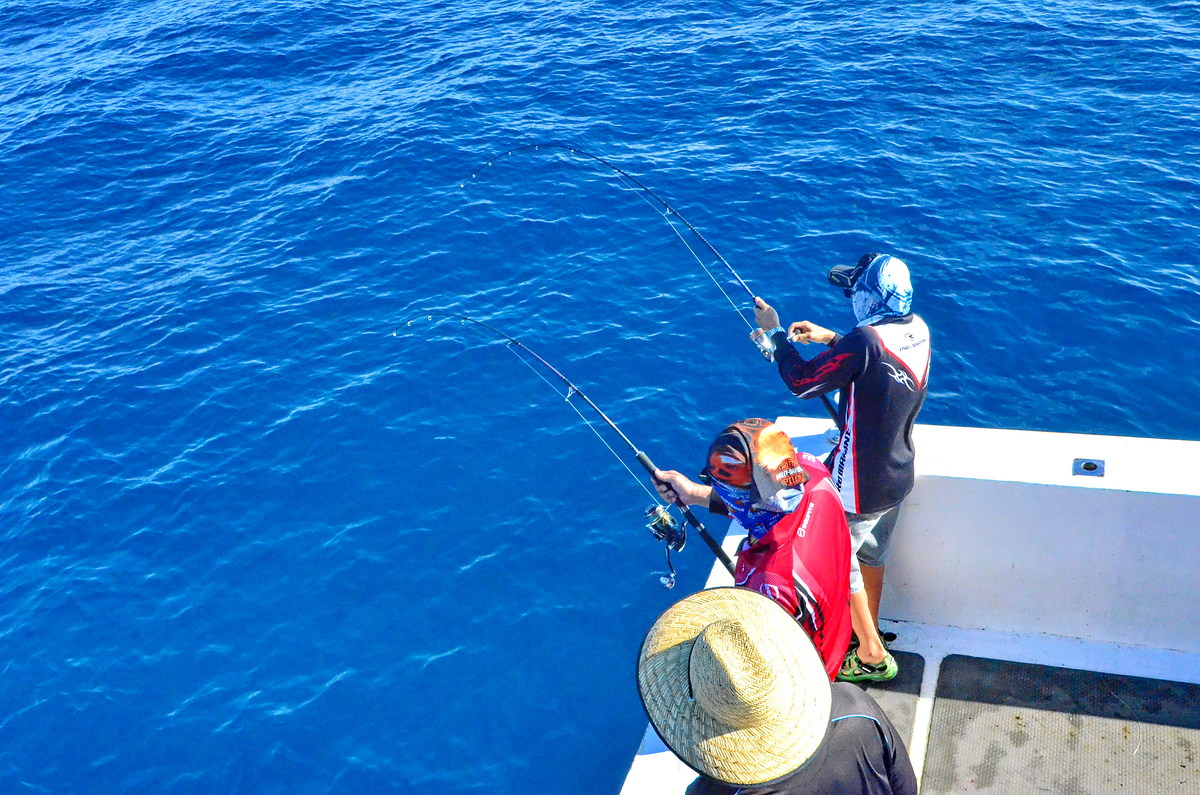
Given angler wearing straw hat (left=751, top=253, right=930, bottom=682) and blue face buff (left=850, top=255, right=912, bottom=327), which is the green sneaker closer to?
angler wearing straw hat (left=751, top=253, right=930, bottom=682)

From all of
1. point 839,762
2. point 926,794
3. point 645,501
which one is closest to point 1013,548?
point 926,794

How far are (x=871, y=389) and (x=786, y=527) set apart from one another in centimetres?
88

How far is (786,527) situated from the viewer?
3564 mm

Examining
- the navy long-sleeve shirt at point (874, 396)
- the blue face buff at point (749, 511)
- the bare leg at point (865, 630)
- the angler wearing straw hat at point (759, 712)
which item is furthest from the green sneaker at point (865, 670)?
the angler wearing straw hat at point (759, 712)

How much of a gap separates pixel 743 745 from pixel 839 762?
0.35m

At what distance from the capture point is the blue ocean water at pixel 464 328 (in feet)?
22.0

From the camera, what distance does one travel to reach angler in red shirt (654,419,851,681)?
11.4 feet

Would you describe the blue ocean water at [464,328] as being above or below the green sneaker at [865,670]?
below

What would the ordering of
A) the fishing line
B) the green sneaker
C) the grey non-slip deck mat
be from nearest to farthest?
1. the grey non-slip deck mat
2. the green sneaker
3. the fishing line

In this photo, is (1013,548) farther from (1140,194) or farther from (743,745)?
(1140,194)

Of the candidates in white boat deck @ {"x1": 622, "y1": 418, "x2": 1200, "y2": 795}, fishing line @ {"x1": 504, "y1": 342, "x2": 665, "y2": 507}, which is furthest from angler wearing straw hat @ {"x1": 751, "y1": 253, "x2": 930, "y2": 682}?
fishing line @ {"x1": 504, "y1": 342, "x2": 665, "y2": 507}

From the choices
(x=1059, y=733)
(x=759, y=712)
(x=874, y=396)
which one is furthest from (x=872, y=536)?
(x=759, y=712)

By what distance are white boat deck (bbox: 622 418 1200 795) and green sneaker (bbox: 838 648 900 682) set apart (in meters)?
0.11

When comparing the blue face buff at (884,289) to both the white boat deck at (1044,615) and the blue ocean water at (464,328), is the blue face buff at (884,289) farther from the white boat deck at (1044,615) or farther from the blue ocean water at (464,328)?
the blue ocean water at (464,328)
